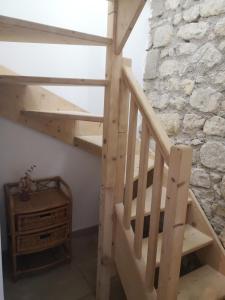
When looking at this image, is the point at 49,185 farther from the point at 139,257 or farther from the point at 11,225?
the point at 139,257

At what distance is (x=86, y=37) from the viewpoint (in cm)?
127

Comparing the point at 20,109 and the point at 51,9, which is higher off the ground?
the point at 51,9

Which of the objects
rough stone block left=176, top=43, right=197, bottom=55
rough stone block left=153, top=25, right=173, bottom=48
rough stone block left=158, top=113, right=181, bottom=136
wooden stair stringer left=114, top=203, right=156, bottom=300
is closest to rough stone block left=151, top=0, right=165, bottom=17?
rough stone block left=153, top=25, right=173, bottom=48

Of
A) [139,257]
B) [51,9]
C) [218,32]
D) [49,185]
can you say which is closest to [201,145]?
[218,32]

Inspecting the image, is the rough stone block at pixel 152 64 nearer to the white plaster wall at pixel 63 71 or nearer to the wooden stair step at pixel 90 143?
the white plaster wall at pixel 63 71

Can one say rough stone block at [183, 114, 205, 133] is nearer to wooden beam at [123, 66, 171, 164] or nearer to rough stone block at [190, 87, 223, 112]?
rough stone block at [190, 87, 223, 112]

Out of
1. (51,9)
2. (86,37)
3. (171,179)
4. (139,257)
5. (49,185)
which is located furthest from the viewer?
(49,185)

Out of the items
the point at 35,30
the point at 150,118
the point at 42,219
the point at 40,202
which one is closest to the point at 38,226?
the point at 42,219

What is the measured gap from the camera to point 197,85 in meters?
1.88

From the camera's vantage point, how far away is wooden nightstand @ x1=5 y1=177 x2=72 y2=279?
1.89 meters

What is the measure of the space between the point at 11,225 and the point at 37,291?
54 cm

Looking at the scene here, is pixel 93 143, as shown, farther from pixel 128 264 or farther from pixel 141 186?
pixel 128 264

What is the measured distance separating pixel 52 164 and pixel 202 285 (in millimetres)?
1546

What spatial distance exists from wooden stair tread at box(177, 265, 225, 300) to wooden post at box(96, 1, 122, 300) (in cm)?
52
